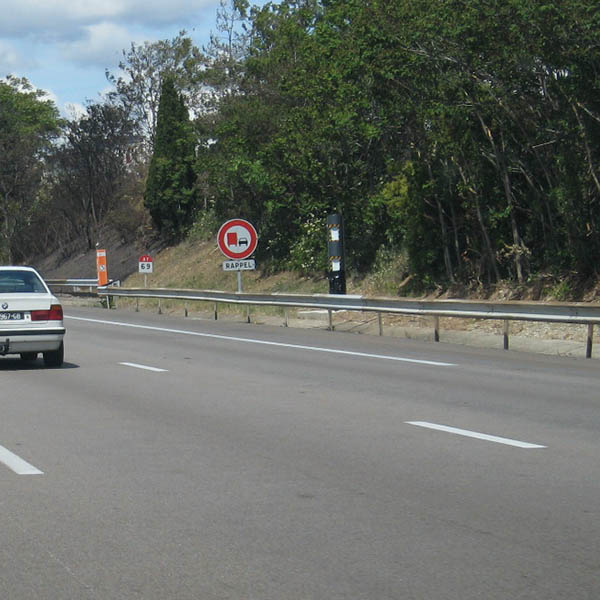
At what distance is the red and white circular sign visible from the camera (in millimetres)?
29672

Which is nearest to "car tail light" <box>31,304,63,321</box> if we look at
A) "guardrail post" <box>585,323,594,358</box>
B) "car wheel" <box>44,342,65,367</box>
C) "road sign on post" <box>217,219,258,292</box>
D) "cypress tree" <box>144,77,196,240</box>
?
"car wheel" <box>44,342,65,367</box>

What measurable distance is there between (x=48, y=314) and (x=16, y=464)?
340 inches

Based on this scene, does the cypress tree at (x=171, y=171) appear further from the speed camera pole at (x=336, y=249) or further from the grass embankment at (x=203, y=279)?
the speed camera pole at (x=336, y=249)

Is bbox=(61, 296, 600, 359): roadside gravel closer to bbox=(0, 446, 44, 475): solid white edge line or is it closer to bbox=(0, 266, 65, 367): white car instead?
bbox=(0, 266, 65, 367): white car

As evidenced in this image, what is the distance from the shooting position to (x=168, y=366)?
17.2 m

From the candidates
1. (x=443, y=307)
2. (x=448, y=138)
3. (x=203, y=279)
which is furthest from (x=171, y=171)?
(x=443, y=307)

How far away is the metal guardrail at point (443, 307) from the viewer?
61.9 ft

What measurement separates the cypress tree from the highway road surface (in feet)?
146

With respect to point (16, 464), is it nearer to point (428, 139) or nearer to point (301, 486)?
point (301, 486)

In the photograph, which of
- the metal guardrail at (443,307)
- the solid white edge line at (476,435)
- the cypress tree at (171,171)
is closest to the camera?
the solid white edge line at (476,435)

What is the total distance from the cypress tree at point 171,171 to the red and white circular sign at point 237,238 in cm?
2798

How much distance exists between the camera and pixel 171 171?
60.2 m

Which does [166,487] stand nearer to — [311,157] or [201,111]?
[311,157]

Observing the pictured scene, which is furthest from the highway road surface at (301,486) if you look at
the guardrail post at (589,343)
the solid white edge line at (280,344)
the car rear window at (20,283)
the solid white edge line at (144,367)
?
the guardrail post at (589,343)
